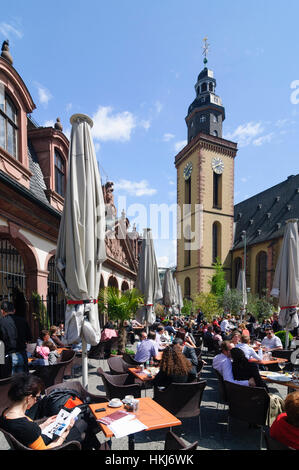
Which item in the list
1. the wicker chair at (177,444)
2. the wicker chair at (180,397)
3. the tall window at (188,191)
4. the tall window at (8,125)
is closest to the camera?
the wicker chair at (177,444)

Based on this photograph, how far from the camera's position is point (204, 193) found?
37.3m

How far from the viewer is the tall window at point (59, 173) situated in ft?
34.7

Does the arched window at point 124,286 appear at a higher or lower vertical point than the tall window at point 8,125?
lower

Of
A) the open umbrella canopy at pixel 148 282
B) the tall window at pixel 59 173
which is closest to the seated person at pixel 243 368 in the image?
the open umbrella canopy at pixel 148 282

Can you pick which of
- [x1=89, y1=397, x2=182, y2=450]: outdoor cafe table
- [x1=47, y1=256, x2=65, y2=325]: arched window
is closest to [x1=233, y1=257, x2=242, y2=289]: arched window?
[x1=47, y1=256, x2=65, y2=325]: arched window

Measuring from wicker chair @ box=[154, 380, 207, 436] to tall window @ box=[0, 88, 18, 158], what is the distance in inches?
284

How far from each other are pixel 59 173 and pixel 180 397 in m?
9.45

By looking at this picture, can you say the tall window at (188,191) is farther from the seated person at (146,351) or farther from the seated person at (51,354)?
the seated person at (51,354)

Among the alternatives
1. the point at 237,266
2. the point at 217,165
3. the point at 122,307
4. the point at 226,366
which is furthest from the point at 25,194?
the point at 237,266

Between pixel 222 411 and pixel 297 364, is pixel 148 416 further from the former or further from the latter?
pixel 297 364

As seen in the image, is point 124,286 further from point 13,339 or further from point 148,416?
point 148,416

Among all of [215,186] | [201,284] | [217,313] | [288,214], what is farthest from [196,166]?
[217,313]

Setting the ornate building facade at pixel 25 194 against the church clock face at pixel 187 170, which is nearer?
the ornate building facade at pixel 25 194
